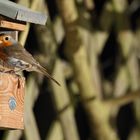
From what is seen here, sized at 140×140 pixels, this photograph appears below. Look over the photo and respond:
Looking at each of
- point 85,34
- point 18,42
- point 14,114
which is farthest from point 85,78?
point 14,114

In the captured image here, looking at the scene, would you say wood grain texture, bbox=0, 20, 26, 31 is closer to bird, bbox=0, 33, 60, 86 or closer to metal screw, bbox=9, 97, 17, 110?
bird, bbox=0, 33, 60, 86

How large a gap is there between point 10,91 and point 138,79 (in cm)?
298

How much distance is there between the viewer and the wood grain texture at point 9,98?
4180 mm

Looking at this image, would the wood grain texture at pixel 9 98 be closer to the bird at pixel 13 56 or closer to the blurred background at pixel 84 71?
the bird at pixel 13 56

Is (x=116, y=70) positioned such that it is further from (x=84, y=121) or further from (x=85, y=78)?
(x=85, y=78)

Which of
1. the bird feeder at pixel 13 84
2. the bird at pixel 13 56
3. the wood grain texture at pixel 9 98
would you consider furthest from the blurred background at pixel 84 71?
the wood grain texture at pixel 9 98

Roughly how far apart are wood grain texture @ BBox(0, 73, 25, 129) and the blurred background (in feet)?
2.00

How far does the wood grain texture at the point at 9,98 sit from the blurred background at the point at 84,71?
61cm

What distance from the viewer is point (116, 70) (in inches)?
281

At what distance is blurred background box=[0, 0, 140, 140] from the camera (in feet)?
19.2

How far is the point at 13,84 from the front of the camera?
426cm

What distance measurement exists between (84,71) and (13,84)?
1.74 m

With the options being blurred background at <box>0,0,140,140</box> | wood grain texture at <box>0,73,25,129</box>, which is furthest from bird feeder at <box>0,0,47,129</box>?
blurred background at <box>0,0,140,140</box>

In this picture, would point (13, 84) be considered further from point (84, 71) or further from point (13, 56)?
point (84, 71)
